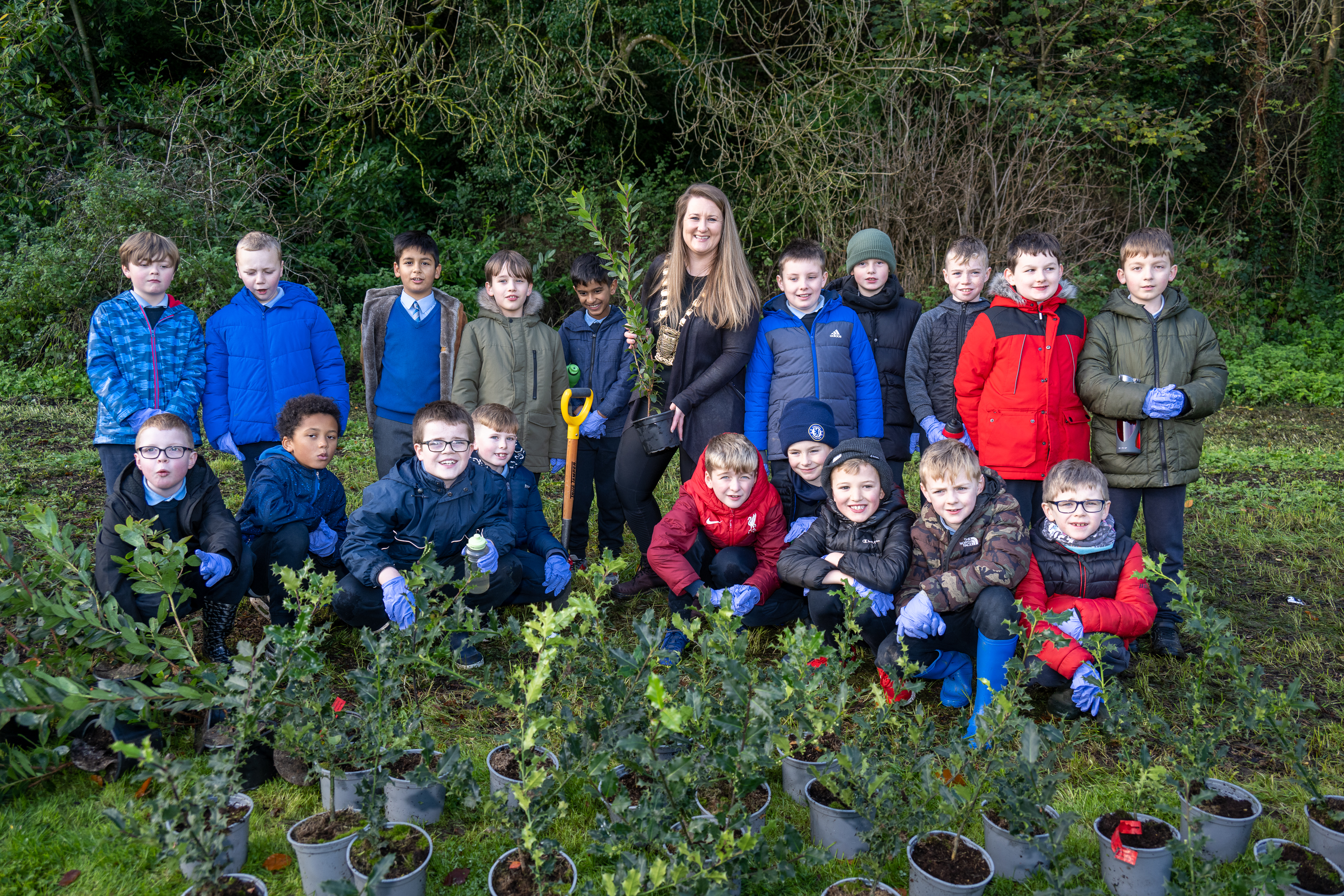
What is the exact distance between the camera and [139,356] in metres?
4.51

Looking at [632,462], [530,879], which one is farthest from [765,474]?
[530,879]

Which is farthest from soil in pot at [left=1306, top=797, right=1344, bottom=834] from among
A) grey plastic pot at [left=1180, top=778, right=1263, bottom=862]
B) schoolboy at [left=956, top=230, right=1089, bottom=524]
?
schoolboy at [left=956, top=230, right=1089, bottom=524]

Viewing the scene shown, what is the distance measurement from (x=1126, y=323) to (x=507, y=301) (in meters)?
3.17

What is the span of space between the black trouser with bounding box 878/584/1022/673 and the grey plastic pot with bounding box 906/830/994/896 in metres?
0.90

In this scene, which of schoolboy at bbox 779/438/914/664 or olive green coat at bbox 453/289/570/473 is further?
olive green coat at bbox 453/289/570/473

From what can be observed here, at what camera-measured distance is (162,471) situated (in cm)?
367

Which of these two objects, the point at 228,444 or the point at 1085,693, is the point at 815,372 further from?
the point at 228,444

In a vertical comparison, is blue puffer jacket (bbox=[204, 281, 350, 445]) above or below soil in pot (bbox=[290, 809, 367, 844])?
above

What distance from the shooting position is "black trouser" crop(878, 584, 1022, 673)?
10.7 feet

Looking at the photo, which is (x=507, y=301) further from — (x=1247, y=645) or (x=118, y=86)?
(x=118, y=86)

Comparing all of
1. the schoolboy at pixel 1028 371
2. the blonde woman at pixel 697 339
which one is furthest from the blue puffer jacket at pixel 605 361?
the schoolboy at pixel 1028 371

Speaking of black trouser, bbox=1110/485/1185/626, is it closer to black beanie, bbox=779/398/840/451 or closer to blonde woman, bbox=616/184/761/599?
black beanie, bbox=779/398/840/451

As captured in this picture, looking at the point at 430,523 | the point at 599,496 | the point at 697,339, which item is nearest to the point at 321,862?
the point at 430,523

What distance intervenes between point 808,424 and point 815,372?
1.44ft
